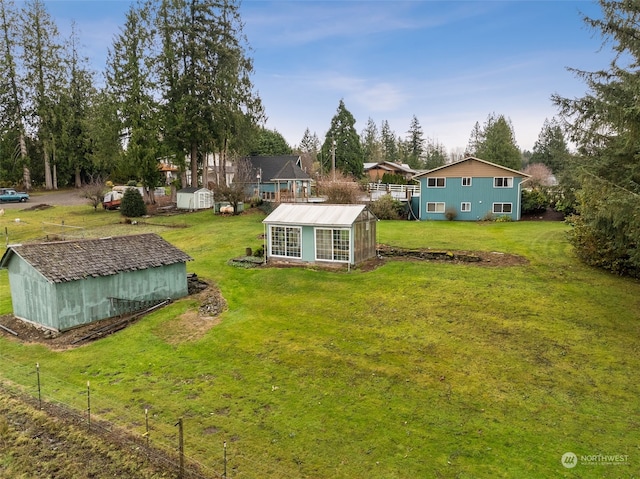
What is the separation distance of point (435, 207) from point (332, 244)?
63.1ft

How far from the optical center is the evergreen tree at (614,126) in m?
11.6

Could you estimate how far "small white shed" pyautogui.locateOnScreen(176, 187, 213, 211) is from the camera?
40.9 metres

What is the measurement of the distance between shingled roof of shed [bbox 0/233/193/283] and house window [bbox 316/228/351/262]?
6.33m

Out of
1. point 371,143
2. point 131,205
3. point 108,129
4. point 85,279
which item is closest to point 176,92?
point 108,129

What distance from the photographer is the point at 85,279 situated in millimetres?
14945

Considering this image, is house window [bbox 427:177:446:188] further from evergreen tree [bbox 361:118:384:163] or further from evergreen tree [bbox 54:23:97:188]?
evergreen tree [bbox 361:118:384:163]

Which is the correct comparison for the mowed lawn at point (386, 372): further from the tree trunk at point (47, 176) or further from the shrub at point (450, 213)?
the tree trunk at point (47, 176)

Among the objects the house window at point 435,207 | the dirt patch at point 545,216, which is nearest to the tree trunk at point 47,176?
the house window at point 435,207

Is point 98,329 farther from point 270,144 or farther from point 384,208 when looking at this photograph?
point 270,144

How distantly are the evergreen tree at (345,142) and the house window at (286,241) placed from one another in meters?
36.9

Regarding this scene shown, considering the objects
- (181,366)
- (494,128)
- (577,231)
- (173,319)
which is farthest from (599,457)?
(494,128)

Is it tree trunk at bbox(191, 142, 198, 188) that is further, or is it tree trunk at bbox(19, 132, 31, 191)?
tree trunk at bbox(19, 132, 31, 191)

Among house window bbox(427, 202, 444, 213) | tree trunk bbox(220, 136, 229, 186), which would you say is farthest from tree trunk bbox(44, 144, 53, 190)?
house window bbox(427, 202, 444, 213)

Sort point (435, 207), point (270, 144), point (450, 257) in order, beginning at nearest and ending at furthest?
point (450, 257), point (435, 207), point (270, 144)
